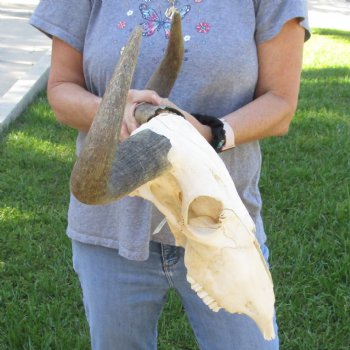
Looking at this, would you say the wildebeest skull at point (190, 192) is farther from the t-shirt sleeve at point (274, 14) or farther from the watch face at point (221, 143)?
the t-shirt sleeve at point (274, 14)

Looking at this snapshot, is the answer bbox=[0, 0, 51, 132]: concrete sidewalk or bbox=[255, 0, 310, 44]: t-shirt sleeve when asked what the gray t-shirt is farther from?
bbox=[0, 0, 51, 132]: concrete sidewalk

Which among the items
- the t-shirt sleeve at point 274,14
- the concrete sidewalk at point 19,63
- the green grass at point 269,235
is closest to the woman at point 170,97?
the t-shirt sleeve at point 274,14

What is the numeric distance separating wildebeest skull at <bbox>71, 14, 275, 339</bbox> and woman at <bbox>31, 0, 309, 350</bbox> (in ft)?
1.16

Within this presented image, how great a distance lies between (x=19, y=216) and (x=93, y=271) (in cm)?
256

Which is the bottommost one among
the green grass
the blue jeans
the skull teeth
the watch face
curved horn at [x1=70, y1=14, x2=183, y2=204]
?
the green grass

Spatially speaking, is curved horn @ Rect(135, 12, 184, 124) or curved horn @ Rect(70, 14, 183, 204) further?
curved horn @ Rect(135, 12, 184, 124)

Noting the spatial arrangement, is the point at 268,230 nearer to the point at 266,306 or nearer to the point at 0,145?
the point at 0,145

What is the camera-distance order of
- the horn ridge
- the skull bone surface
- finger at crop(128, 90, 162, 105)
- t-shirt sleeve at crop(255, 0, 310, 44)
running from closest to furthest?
the horn ridge
the skull bone surface
finger at crop(128, 90, 162, 105)
t-shirt sleeve at crop(255, 0, 310, 44)

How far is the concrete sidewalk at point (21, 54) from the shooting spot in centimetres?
658


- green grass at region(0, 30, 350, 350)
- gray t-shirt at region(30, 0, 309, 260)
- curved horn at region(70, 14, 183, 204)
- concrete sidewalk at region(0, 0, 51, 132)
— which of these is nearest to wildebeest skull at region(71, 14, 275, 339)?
curved horn at region(70, 14, 183, 204)

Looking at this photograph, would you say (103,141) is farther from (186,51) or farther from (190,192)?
(186,51)

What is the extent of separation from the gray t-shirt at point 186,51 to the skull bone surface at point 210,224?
1.58 feet

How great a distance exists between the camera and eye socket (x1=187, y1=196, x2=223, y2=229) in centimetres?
142

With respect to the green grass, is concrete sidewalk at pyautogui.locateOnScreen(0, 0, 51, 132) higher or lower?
lower
